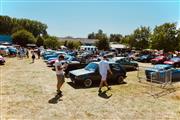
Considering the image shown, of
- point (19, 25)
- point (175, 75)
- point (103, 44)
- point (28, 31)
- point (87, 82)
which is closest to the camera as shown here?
point (87, 82)

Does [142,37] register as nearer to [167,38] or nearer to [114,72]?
[167,38]

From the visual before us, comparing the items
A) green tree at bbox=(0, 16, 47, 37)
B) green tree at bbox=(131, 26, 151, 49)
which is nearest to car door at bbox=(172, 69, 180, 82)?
green tree at bbox=(131, 26, 151, 49)

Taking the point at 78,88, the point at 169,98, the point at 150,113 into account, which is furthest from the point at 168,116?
the point at 78,88

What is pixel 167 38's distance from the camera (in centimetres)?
4191

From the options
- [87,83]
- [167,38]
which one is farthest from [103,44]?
[87,83]

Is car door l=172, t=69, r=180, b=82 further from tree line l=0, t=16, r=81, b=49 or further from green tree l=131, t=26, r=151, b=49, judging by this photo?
tree line l=0, t=16, r=81, b=49

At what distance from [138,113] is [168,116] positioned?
1.02 metres

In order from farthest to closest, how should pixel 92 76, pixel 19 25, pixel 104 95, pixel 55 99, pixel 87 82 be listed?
pixel 19 25 → pixel 92 76 → pixel 87 82 → pixel 104 95 → pixel 55 99

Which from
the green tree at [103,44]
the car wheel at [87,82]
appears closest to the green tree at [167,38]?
the green tree at [103,44]

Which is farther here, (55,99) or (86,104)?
(55,99)

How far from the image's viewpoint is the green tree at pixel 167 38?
41.8m

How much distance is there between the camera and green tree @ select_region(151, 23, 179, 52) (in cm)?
4181

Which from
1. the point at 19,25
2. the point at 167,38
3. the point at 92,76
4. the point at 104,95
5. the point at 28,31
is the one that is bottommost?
the point at 104,95

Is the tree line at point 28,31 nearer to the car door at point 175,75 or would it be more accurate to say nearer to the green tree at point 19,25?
the green tree at point 19,25
